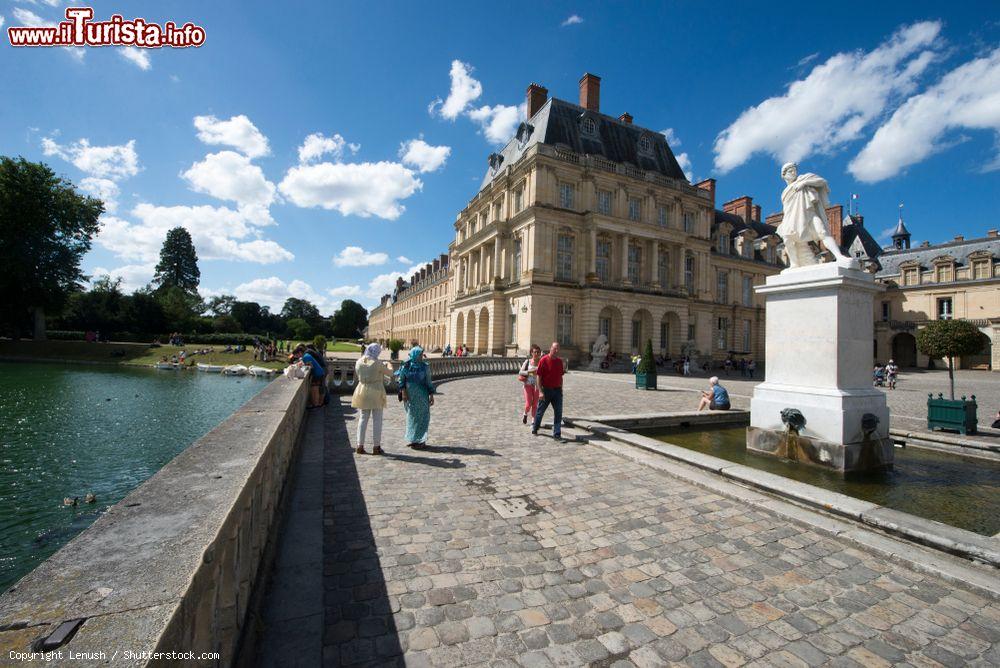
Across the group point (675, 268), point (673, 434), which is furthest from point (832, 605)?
point (675, 268)

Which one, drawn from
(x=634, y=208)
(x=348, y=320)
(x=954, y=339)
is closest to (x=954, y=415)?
(x=954, y=339)

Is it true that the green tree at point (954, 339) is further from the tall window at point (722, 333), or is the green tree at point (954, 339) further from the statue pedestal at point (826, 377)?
the tall window at point (722, 333)

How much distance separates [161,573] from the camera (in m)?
Result: 1.37

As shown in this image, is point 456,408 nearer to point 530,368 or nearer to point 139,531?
point 530,368

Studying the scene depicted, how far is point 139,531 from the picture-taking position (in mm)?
1638

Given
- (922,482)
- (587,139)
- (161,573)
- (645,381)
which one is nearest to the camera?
(161,573)

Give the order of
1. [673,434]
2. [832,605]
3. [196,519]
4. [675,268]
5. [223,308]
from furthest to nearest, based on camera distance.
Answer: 1. [223,308]
2. [675,268]
3. [673,434]
4. [832,605]
5. [196,519]

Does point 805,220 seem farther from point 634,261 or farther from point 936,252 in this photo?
point 936,252

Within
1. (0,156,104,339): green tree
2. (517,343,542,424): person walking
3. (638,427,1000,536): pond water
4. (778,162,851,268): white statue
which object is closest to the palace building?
(517,343,542,424): person walking

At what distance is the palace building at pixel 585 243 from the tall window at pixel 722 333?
250 cm

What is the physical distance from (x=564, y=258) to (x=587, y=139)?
31.9ft

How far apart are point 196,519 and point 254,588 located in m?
1.01

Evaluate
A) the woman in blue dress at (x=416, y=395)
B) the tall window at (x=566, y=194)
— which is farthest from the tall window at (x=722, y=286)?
the woman in blue dress at (x=416, y=395)

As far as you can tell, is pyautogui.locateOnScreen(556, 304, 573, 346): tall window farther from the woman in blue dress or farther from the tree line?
the tree line
